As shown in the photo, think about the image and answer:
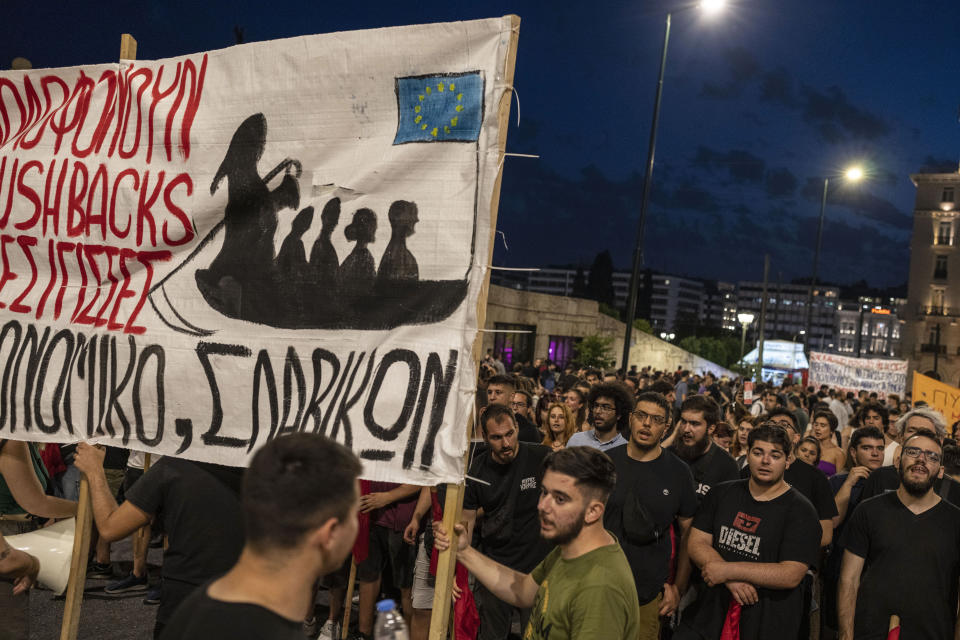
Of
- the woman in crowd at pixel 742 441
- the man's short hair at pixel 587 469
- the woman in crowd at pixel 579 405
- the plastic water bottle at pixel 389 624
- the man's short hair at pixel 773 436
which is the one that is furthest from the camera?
the woman in crowd at pixel 579 405

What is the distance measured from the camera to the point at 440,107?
3.60m

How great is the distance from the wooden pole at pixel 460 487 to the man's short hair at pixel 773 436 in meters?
1.90

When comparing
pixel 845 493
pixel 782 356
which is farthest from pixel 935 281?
pixel 845 493

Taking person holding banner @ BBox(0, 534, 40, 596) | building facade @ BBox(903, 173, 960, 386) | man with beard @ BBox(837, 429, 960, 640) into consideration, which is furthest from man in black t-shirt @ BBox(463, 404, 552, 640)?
building facade @ BBox(903, 173, 960, 386)

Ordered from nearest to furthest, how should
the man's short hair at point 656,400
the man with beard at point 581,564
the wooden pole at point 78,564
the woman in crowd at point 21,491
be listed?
the man with beard at point 581,564, the wooden pole at point 78,564, the woman in crowd at point 21,491, the man's short hair at point 656,400

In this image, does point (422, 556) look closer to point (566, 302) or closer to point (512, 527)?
point (512, 527)

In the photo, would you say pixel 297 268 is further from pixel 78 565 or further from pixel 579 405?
pixel 579 405

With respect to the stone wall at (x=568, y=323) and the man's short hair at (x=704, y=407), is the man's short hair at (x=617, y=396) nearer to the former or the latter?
the man's short hair at (x=704, y=407)

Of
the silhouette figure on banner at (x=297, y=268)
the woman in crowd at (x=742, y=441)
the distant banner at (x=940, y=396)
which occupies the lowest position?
the woman in crowd at (x=742, y=441)

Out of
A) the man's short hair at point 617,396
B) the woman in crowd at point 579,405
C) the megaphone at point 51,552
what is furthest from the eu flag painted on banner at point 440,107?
the woman in crowd at point 579,405

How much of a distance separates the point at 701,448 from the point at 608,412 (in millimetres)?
741

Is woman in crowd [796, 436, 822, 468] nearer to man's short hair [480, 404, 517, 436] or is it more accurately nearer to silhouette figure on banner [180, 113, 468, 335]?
man's short hair [480, 404, 517, 436]

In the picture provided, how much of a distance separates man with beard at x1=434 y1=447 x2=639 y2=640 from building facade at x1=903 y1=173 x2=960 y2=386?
2907 inches

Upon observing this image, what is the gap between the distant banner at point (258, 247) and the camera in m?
3.51
